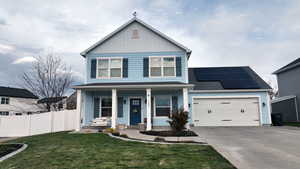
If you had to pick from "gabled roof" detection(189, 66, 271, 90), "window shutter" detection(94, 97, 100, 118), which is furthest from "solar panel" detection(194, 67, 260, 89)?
"window shutter" detection(94, 97, 100, 118)

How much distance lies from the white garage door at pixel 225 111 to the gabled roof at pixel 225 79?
3.47 ft

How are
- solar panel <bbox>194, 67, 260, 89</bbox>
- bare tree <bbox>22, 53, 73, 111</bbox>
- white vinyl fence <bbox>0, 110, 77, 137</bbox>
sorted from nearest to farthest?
white vinyl fence <bbox>0, 110, 77, 137</bbox>
solar panel <bbox>194, 67, 260, 89</bbox>
bare tree <bbox>22, 53, 73, 111</bbox>

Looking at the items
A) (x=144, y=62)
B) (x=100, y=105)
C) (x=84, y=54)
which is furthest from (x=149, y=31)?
(x=100, y=105)

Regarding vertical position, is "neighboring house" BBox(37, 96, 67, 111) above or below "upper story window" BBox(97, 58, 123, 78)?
below

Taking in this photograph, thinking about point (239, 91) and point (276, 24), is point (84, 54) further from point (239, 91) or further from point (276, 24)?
point (276, 24)

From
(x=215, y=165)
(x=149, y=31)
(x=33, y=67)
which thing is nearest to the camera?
(x=215, y=165)

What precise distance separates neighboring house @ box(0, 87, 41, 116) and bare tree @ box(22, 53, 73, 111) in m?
10.8

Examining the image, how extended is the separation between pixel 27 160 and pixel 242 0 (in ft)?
47.5

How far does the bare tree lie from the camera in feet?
60.1

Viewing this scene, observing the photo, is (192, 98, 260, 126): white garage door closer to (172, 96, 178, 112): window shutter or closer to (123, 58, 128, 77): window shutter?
Result: (172, 96, 178, 112): window shutter

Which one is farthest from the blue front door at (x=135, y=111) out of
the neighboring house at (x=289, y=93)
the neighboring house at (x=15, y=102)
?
the neighboring house at (x=15, y=102)

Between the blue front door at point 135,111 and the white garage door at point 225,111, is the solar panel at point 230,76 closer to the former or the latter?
the white garage door at point 225,111

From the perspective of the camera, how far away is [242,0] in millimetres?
12219

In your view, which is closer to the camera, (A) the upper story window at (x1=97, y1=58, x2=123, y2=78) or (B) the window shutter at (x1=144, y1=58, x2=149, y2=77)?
(B) the window shutter at (x1=144, y1=58, x2=149, y2=77)
